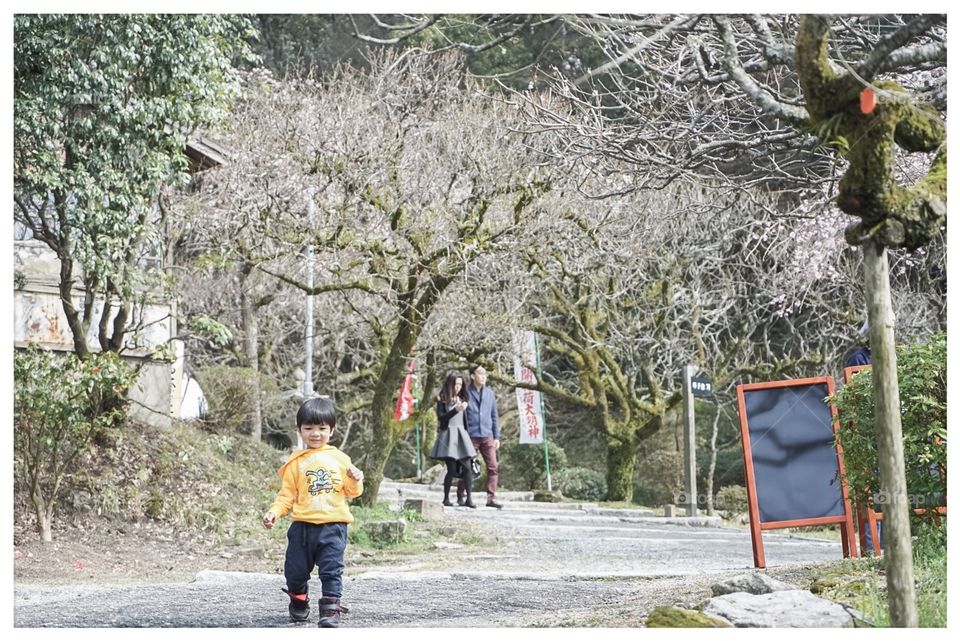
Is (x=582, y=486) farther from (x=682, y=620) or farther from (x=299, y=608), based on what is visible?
(x=682, y=620)

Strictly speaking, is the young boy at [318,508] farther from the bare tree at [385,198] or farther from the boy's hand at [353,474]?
the bare tree at [385,198]

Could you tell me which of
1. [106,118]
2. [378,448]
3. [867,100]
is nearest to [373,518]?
[378,448]

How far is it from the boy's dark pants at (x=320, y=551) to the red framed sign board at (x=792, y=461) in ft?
10.9

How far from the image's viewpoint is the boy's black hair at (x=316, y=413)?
594 centimetres

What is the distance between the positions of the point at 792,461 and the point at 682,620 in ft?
11.3

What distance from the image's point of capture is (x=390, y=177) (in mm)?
13273

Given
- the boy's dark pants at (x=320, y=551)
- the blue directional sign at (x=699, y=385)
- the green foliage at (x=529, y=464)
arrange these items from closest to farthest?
1. the boy's dark pants at (x=320, y=551)
2. the blue directional sign at (x=699, y=385)
3. the green foliage at (x=529, y=464)

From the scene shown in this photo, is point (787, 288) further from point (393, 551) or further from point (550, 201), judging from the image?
point (393, 551)

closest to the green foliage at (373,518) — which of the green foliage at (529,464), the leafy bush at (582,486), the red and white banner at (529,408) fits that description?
the red and white banner at (529,408)

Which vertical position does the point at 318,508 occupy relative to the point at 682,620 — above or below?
above

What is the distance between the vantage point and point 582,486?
21.2 m

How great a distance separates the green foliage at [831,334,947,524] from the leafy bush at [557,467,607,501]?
14.3 metres

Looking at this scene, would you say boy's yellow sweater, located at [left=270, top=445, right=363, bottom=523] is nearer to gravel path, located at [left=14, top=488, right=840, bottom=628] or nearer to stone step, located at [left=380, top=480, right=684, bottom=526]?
gravel path, located at [left=14, top=488, right=840, bottom=628]
